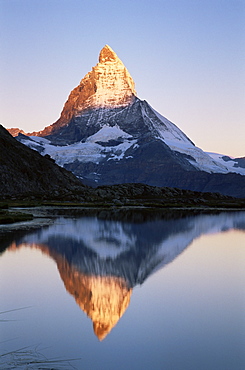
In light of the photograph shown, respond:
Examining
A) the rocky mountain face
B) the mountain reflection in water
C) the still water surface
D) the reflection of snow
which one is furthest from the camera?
the rocky mountain face

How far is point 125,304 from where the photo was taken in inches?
846

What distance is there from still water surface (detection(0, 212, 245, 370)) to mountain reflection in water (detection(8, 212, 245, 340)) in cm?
7

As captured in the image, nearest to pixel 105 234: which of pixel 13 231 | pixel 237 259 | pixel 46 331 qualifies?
pixel 13 231

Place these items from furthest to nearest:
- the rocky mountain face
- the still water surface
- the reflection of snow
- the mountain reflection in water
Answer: the rocky mountain face < the reflection of snow < the mountain reflection in water < the still water surface

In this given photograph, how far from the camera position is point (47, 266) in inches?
1218

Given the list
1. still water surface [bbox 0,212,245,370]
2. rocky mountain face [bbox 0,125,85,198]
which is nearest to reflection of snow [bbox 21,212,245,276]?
still water surface [bbox 0,212,245,370]

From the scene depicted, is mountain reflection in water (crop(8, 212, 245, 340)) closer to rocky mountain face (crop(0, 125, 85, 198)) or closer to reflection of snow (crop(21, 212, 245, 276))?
reflection of snow (crop(21, 212, 245, 276))

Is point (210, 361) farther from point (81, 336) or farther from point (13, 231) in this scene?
point (13, 231)

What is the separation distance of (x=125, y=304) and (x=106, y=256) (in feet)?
49.0

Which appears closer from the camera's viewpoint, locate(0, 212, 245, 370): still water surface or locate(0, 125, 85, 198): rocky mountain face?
locate(0, 212, 245, 370): still water surface

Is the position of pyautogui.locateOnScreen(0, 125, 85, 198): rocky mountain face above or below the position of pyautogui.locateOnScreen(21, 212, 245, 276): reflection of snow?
above

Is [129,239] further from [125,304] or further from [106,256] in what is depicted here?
[125,304]

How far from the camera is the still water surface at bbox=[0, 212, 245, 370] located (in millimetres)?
15281

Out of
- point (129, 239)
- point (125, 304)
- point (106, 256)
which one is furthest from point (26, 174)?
point (125, 304)
